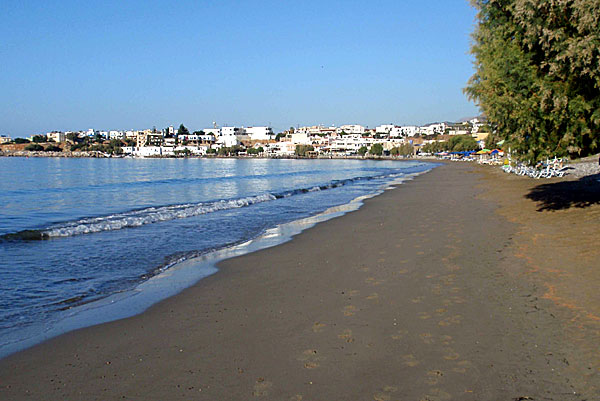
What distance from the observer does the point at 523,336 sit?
16.3 feet

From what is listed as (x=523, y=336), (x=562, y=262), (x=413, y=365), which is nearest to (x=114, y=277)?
(x=413, y=365)

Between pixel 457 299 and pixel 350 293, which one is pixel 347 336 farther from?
pixel 457 299

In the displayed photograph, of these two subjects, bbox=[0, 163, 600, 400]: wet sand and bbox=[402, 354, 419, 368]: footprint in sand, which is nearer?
bbox=[0, 163, 600, 400]: wet sand

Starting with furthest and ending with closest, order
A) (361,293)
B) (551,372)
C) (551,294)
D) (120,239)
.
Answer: (120,239), (361,293), (551,294), (551,372)

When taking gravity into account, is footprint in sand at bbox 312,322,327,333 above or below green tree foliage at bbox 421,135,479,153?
below

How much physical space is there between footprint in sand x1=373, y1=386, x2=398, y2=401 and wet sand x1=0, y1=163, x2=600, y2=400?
0.02m

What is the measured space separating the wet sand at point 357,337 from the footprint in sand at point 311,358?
0.08ft

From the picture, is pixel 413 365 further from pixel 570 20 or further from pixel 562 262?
pixel 570 20

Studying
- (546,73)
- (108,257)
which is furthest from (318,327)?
(546,73)

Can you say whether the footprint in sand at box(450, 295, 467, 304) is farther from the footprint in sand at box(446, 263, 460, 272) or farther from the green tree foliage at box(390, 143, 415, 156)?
the green tree foliage at box(390, 143, 415, 156)

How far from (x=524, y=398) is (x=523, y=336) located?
138 cm

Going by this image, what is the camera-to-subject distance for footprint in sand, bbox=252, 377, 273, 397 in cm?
393

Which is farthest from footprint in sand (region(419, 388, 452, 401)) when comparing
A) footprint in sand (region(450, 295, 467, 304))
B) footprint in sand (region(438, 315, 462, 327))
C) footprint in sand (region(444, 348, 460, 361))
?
footprint in sand (region(450, 295, 467, 304))

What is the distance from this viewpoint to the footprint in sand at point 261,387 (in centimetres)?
393
